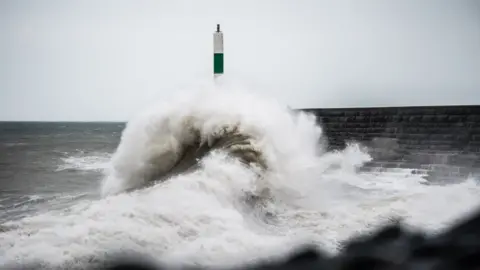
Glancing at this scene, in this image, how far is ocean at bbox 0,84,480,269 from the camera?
365 cm

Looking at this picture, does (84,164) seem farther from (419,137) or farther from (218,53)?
(419,137)

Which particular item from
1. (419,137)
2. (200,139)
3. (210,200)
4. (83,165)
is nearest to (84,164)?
(83,165)

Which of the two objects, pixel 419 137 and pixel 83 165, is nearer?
pixel 419 137

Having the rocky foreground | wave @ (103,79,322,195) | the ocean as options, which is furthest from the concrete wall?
the rocky foreground

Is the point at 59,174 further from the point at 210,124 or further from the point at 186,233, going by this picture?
the point at 186,233

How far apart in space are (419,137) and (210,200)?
1046 centimetres

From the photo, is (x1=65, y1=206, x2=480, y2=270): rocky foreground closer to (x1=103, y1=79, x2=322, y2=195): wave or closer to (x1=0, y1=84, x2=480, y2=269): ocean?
(x1=0, y1=84, x2=480, y2=269): ocean

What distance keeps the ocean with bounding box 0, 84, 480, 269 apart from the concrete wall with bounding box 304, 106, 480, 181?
101 cm

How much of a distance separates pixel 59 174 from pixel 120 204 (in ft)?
34.7

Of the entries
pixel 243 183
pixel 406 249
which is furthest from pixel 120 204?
pixel 406 249

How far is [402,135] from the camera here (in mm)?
14508

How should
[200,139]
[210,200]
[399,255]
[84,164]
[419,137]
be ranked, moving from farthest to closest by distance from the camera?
[84,164], [419,137], [200,139], [210,200], [399,255]

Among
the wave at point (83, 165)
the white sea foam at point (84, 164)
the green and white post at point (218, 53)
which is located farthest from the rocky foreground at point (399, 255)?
the white sea foam at point (84, 164)

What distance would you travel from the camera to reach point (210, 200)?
17.1 feet
